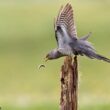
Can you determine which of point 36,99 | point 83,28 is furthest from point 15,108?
point 83,28

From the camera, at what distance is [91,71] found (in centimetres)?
1941

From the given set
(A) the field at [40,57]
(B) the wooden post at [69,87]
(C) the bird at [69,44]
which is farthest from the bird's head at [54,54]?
(A) the field at [40,57]

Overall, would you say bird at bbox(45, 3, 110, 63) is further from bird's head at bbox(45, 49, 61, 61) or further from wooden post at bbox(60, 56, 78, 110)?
wooden post at bbox(60, 56, 78, 110)

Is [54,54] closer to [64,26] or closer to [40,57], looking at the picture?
[64,26]

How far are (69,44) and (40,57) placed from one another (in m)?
11.2

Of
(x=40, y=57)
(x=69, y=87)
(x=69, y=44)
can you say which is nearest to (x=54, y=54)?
(x=69, y=44)

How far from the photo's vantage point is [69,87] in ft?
30.6

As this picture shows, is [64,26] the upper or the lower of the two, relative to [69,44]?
upper

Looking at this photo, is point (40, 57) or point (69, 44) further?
point (40, 57)

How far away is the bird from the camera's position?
9492 mm

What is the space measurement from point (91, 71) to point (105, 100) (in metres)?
3.86

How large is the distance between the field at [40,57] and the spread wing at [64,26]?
5.01 metres

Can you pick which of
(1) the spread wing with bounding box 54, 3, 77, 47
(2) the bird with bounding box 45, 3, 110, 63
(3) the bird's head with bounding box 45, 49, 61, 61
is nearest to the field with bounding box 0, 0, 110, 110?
(1) the spread wing with bounding box 54, 3, 77, 47

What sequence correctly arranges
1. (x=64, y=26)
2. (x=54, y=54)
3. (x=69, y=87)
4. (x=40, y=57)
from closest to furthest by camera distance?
(x=69, y=87) < (x=54, y=54) < (x=64, y=26) < (x=40, y=57)
